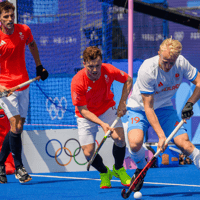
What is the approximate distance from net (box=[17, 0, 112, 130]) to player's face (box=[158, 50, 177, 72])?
3013mm

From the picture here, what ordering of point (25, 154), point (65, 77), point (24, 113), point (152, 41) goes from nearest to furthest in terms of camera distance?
point (24, 113)
point (25, 154)
point (65, 77)
point (152, 41)

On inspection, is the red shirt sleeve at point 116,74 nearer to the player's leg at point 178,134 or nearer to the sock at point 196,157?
the player's leg at point 178,134

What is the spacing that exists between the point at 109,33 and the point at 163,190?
322 centimetres

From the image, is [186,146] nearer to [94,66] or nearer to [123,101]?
[123,101]

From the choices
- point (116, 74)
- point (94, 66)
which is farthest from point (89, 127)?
point (94, 66)

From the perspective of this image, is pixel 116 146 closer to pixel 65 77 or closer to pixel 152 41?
pixel 65 77

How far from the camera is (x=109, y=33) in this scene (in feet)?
21.3

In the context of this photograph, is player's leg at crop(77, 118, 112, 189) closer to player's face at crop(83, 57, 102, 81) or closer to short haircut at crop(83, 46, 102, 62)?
player's face at crop(83, 57, 102, 81)

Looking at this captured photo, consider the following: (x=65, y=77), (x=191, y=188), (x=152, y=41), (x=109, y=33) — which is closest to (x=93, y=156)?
(x=191, y=188)

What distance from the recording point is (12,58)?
179 inches

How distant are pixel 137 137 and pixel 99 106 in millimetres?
689

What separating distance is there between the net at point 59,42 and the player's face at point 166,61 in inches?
119

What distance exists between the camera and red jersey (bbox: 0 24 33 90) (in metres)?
4.51

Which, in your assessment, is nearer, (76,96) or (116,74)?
(76,96)
